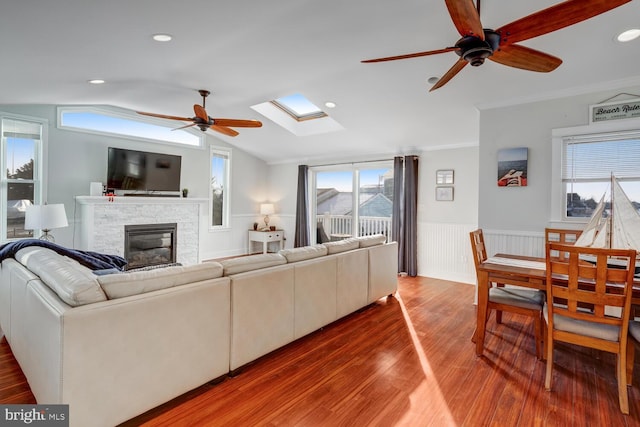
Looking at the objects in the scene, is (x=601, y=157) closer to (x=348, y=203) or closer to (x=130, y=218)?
(x=348, y=203)

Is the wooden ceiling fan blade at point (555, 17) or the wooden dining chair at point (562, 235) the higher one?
the wooden ceiling fan blade at point (555, 17)

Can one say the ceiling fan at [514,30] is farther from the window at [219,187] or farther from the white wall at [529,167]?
the window at [219,187]

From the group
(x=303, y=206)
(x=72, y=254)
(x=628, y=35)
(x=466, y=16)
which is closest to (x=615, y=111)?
(x=628, y=35)

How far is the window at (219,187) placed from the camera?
7055 millimetres

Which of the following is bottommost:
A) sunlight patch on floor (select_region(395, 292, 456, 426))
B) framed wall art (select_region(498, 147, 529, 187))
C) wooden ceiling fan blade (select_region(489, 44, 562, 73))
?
sunlight patch on floor (select_region(395, 292, 456, 426))

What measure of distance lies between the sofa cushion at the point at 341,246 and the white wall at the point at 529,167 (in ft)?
5.90

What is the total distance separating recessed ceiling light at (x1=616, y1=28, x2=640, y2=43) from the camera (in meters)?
2.70

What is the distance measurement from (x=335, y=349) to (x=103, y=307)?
1835 mm

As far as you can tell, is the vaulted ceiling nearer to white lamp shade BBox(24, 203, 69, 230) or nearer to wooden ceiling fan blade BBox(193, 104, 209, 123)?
wooden ceiling fan blade BBox(193, 104, 209, 123)

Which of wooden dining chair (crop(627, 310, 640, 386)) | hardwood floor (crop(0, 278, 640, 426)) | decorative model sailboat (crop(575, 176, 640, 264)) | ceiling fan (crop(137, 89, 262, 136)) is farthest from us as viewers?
ceiling fan (crop(137, 89, 262, 136))

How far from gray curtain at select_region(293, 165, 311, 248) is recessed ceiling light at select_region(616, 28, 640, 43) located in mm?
5410

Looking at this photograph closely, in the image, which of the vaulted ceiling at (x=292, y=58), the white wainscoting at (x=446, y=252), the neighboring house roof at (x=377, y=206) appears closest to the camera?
the vaulted ceiling at (x=292, y=58)

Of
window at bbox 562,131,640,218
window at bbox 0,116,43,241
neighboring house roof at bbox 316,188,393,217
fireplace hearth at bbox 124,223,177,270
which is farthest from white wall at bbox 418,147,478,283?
window at bbox 0,116,43,241

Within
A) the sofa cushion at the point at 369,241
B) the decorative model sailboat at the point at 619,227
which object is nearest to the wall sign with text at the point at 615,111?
the decorative model sailboat at the point at 619,227
